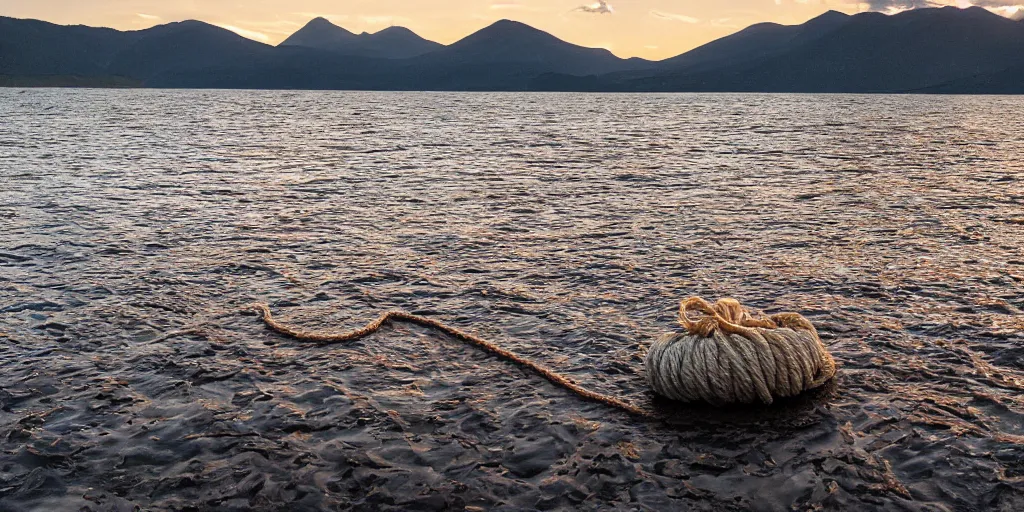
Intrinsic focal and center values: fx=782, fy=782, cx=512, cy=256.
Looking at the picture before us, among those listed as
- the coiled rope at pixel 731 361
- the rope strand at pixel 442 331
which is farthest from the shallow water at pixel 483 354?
the coiled rope at pixel 731 361

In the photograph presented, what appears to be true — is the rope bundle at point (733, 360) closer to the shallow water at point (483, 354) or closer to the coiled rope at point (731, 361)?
the coiled rope at point (731, 361)

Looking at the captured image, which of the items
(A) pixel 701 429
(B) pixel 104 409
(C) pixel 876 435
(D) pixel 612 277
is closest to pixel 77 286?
(B) pixel 104 409

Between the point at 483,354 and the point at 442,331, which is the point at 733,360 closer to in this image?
the point at 483,354

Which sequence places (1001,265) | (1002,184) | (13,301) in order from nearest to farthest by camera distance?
(13,301) < (1001,265) < (1002,184)

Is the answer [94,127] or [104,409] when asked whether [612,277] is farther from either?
[94,127]

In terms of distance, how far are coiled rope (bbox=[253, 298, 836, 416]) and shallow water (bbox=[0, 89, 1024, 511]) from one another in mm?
283

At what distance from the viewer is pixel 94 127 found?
2452 inches

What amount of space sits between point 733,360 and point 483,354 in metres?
3.52

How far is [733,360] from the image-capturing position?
8.73 metres

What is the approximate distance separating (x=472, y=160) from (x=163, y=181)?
14416mm

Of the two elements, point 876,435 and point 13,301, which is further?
point 13,301

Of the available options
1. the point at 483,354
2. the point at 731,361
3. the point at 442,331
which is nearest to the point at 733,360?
the point at 731,361

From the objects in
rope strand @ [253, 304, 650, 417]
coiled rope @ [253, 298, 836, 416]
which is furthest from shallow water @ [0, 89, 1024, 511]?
coiled rope @ [253, 298, 836, 416]

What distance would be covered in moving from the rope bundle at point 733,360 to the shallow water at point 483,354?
31cm
